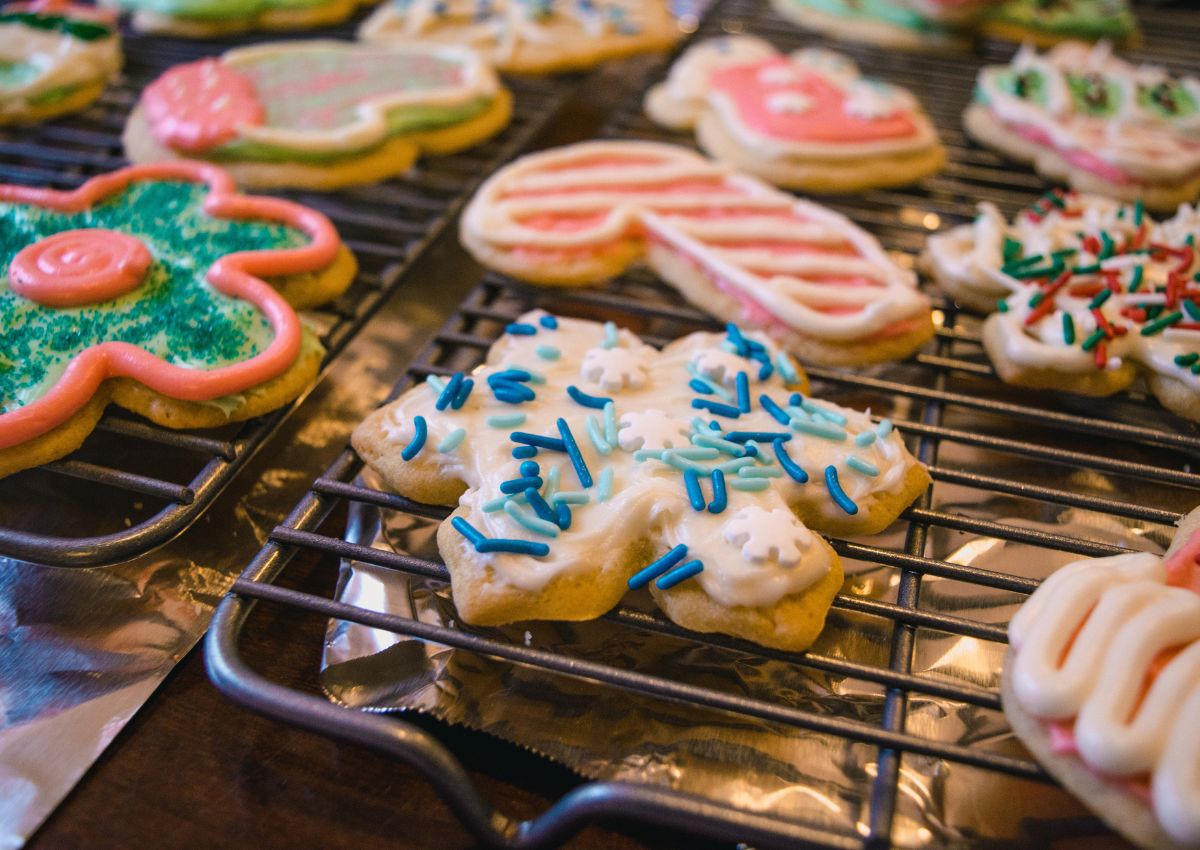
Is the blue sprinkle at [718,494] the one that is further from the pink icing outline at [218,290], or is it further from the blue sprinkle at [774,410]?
the pink icing outline at [218,290]

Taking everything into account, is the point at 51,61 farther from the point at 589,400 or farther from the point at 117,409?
the point at 589,400

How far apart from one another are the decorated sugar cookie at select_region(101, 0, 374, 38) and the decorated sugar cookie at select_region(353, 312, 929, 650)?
1.80 metres

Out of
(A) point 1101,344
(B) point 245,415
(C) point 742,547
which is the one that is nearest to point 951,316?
(A) point 1101,344

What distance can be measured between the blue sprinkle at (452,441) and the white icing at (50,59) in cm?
171

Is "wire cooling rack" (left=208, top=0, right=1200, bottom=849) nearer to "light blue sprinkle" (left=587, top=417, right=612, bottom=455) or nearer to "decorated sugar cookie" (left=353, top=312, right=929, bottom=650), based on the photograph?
"decorated sugar cookie" (left=353, top=312, right=929, bottom=650)

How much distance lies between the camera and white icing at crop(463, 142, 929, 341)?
1.77 metres

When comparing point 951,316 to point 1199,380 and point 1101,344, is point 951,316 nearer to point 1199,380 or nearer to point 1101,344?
point 1101,344

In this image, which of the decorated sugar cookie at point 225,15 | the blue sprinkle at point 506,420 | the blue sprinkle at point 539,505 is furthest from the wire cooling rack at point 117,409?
the blue sprinkle at point 539,505

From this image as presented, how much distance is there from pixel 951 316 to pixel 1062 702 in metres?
1.05

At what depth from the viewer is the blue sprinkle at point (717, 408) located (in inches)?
57.4

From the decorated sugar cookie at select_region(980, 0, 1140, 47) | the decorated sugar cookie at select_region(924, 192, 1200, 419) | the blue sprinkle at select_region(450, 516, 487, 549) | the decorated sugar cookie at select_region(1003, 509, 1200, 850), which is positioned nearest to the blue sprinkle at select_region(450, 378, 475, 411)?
the blue sprinkle at select_region(450, 516, 487, 549)

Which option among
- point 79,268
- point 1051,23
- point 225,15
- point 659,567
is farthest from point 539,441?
point 1051,23

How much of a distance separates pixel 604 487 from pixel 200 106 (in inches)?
60.3

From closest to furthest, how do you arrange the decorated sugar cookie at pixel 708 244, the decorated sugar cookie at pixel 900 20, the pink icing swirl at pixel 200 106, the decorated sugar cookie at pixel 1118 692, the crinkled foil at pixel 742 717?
the decorated sugar cookie at pixel 1118 692
the crinkled foil at pixel 742 717
the decorated sugar cookie at pixel 708 244
the pink icing swirl at pixel 200 106
the decorated sugar cookie at pixel 900 20
